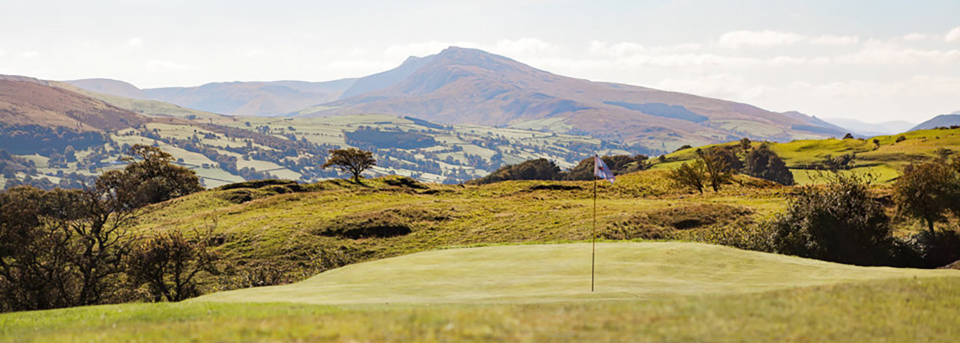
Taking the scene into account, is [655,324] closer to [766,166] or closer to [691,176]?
[691,176]

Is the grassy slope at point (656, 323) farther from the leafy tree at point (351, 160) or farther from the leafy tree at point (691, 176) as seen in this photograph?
the leafy tree at point (351, 160)

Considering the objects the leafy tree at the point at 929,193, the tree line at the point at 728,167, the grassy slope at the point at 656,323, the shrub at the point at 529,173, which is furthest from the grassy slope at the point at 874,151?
the grassy slope at the point at 656,323

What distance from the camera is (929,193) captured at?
41.1 m

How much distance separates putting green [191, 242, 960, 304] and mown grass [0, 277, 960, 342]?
545cm

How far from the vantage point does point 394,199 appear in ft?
254

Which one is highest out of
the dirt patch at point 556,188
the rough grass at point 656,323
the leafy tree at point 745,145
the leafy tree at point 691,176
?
the leafy tree at point 745,145

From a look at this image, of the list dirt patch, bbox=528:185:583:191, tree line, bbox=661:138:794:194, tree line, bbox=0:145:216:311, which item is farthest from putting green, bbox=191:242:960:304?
dirt patch, bbox=528:185:583:191

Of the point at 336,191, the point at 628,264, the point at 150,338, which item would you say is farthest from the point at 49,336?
the point at 336,191

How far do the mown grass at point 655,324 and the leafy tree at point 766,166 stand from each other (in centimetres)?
12276

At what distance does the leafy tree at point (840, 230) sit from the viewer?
1454 inches

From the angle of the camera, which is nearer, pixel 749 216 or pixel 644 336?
pixel 644 336

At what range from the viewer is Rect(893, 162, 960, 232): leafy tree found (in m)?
40.7

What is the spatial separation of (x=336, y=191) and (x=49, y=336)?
7303cm

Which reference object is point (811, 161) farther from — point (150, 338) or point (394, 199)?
point (150, 338)
